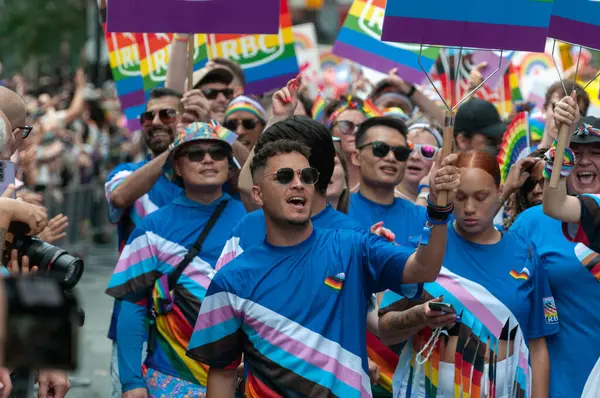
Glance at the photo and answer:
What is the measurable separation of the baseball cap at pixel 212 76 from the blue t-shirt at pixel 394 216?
1.65m

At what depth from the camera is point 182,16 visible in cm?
680

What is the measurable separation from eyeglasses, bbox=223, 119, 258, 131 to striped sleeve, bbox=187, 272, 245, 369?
3.16m

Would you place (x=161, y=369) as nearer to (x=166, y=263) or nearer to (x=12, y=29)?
(x=166, y=263)

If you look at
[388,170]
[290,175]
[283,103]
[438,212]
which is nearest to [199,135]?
[283,103]

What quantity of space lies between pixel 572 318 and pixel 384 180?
1.68 meters

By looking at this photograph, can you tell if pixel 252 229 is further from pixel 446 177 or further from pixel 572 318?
pixel 572 318

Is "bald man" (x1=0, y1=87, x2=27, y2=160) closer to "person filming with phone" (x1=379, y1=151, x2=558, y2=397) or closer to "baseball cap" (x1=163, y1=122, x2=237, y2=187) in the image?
"baseball cap" (x1=163, y1=122, x2=237, y2=187)

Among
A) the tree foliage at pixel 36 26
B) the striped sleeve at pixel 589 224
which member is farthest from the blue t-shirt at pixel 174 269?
the tree foliage at pixel 36 26

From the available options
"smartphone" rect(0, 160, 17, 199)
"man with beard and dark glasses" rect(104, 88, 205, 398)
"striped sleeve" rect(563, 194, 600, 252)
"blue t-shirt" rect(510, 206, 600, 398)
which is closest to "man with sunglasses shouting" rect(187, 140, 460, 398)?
"striped sleeve" rect(563, 194, 600, 252)

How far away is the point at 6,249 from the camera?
13.8 ft

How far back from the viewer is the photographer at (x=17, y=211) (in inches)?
156

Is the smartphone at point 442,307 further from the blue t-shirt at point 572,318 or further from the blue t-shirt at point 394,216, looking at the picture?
the blue t-shirt at point 394,216

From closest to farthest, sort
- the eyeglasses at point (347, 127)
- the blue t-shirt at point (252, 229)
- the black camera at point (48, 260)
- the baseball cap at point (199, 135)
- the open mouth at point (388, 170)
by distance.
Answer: the black camera at point (48, 260) < the blue t-shirt at point (252, 229) < the baseball cap at point (199, 135) < the open mouth at point (388, 170) < the eyeglasses at point (347, 127)

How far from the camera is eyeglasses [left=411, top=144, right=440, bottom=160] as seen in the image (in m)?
7.68
